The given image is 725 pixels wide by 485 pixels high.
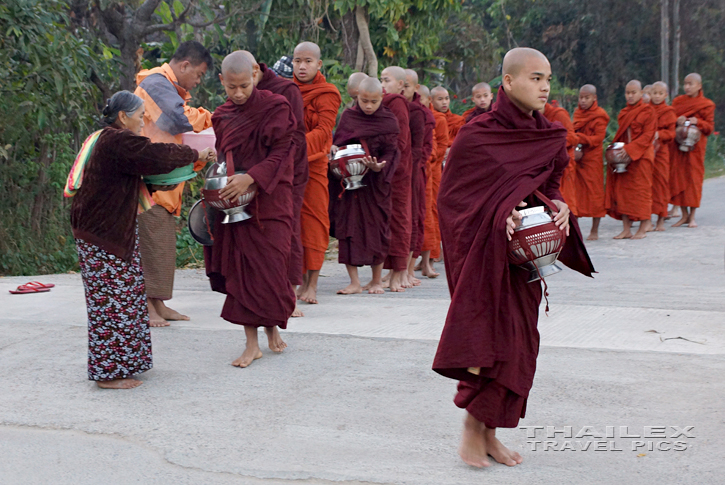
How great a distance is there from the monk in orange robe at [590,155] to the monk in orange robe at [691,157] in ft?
3.85

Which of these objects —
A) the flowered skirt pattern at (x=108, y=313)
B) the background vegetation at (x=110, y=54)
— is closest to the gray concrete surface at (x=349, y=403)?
the flowered skirt pattern at (x=108, y=313)

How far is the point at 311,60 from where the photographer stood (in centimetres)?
680

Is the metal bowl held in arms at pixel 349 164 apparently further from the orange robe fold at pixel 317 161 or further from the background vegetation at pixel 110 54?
Result: the background vegetation at pixel 110 54

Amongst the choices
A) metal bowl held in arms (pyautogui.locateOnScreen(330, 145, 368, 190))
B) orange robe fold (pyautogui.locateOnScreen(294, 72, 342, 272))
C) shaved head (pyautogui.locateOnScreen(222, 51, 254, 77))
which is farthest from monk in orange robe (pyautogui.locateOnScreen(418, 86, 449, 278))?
shaved head (pyautogui.locateOnScreen(222, 51, 254, 77))

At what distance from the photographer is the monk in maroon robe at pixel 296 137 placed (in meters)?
5.74

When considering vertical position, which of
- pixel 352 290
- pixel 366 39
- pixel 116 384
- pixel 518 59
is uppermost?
pixel 366 39

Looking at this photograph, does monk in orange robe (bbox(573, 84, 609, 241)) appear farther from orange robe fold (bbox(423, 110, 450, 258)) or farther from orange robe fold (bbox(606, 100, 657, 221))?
orange robe fold (bbox(423, 110, 450, 258))

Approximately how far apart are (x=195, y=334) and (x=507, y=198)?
311cm

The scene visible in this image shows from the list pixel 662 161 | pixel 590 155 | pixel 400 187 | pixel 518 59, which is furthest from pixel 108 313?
pixel 662 161

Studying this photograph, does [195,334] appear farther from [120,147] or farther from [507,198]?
[507,198]

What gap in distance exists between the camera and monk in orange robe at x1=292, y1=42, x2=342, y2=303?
6.81 metres

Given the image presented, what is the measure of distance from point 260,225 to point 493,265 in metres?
1.99

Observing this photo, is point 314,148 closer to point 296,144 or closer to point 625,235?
point 296,144

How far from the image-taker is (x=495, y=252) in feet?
10.8
